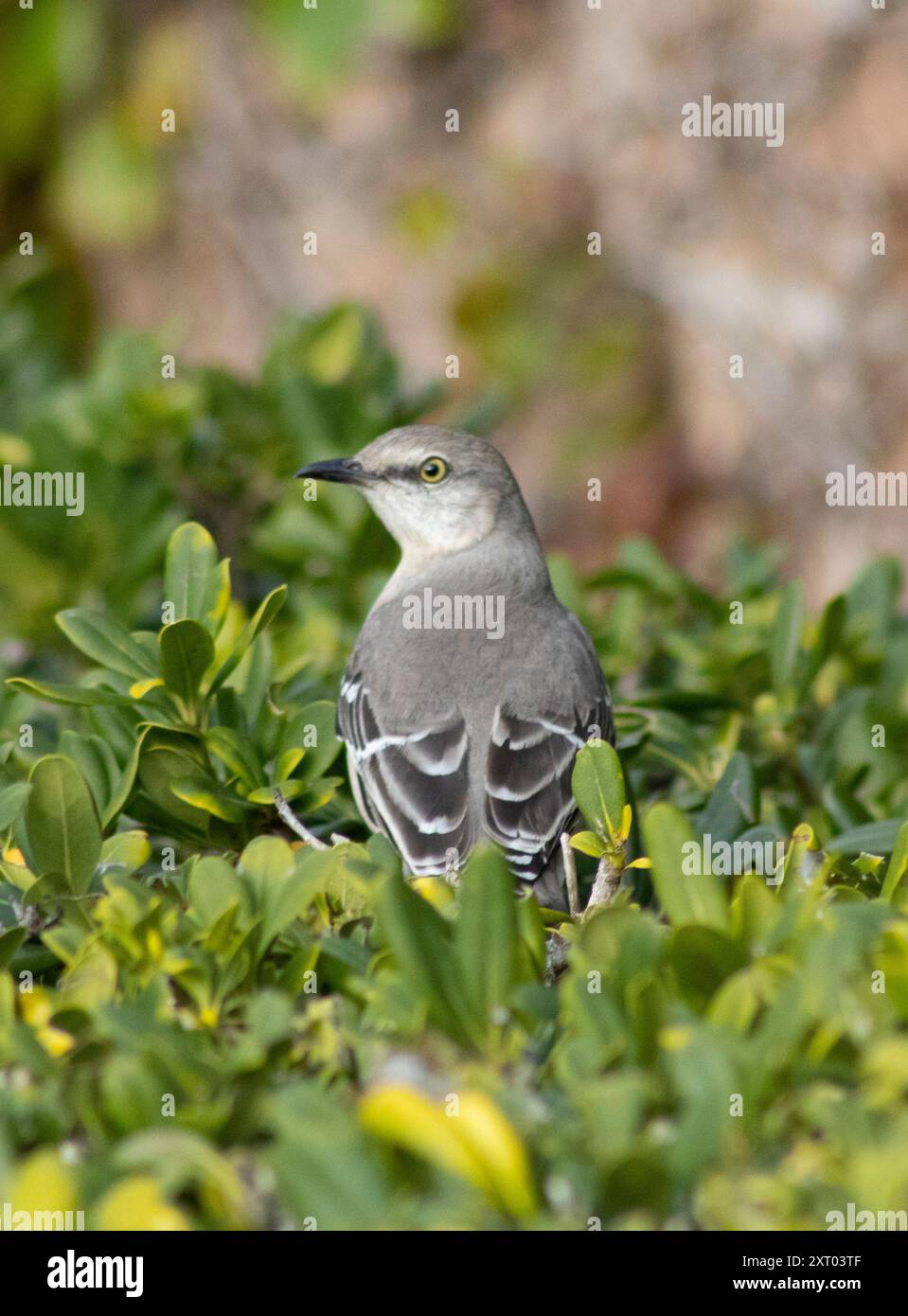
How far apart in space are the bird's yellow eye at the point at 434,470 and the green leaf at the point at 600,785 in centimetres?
177

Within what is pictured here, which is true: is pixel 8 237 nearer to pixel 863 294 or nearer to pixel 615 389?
pixel 615 389

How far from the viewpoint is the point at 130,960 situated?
2.40 meters

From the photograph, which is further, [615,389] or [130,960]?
[615,389]

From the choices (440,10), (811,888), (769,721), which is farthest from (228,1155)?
(440,10)

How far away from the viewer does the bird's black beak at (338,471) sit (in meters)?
4.20

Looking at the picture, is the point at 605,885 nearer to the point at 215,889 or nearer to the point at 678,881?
the point at 678,881

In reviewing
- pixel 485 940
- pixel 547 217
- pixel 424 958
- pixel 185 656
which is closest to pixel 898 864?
pixel 485 940

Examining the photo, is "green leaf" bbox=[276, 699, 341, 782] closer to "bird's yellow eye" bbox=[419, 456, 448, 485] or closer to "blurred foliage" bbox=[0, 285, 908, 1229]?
"blurred foliage" bbox=[0, 285, 908, 1229]

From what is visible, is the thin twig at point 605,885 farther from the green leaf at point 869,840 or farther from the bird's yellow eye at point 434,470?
the bird's yellow eye at point 434,470

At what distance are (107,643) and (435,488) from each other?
156 cm

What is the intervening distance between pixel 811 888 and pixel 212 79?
9.52 metres

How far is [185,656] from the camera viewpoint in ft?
9.71

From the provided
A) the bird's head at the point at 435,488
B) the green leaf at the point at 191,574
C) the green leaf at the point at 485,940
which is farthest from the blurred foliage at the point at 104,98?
the green leaf at the point at 485,940
